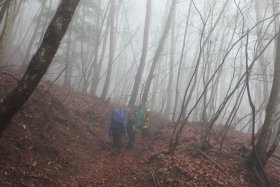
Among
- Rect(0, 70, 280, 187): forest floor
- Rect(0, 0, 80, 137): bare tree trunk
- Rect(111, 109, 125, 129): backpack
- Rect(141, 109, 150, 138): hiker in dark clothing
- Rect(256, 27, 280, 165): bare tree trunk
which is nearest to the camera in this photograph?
Rect(0, 0, 80, 137): bare tree trunk

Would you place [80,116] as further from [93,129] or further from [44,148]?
[44,148]

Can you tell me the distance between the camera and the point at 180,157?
9.65 meters

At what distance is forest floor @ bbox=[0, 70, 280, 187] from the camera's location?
7805 millimetres

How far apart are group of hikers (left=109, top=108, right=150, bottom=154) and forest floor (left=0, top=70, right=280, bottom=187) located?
405 mm

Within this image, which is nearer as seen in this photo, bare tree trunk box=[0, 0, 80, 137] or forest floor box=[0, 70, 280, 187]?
bare tree trunk box=[0, 0, 80, 137]

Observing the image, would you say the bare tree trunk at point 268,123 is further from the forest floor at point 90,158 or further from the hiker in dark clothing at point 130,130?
the hiker in dark clothing at point 130,130

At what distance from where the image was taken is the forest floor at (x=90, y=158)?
25.6 feet

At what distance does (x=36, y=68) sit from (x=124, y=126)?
5809mm

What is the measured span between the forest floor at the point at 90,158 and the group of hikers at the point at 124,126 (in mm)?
405

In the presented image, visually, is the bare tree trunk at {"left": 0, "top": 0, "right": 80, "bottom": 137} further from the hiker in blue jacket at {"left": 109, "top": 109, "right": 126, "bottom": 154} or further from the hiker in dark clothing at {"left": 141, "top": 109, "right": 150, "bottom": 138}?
the hiker in dark clothing at {"left": 141, "top": 109, "right": 150, "bottom": 138}

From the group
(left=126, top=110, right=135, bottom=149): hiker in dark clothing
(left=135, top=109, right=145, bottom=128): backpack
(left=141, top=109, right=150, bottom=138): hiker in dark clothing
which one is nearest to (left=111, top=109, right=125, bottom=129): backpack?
(left=126, top=110, right=135, bottom=149): hiker in dark clothing

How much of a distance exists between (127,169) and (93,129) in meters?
4.24

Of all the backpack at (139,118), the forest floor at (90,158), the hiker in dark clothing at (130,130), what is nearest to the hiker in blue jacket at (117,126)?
the forest floor at (90,158)

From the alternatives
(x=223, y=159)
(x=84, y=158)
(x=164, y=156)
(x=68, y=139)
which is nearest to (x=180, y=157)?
(x=164, y=156)
